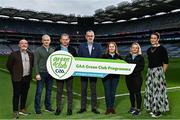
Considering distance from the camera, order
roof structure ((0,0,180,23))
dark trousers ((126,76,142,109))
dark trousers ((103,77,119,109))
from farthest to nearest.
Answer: roof structure ((0,0,180,23)) < dark trousers ((103,77,119,109)) < dark trousers ((126,76,142,109))

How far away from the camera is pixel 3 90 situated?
46.9 feet

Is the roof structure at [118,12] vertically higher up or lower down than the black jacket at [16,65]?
higher up

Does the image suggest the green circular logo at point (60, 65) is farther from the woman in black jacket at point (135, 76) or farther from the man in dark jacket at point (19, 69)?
the woman in black jacket at point (135, 76)

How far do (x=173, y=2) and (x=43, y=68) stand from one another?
58263 mm

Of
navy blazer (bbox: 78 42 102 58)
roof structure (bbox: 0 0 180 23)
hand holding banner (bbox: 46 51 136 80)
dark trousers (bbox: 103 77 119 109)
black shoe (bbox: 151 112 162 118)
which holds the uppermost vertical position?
roof structure (bbox: 0 0 180 23)

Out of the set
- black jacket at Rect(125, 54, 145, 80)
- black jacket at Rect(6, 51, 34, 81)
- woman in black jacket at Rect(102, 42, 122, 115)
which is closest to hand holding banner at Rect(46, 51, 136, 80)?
black jacket at Rect(125, 54, 145, 80)

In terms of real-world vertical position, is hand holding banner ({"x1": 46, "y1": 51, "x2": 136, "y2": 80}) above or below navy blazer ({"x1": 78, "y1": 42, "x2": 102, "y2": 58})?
below

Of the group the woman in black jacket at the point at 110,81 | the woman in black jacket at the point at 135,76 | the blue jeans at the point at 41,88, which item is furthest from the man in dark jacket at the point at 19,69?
the woman in black jacket at the point at 135,76

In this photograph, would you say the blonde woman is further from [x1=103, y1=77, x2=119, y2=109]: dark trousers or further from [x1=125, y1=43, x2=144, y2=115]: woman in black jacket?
[x1=103, y1=77, x2=119, y2=109]: dark trousers

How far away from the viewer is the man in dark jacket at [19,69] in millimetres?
8961

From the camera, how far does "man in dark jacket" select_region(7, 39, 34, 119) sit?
29.4 feet

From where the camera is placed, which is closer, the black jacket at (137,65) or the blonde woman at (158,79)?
the blonde woman at (158,79)

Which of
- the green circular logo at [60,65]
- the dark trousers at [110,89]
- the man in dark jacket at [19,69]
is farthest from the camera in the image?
the dark trousers at [110,89]

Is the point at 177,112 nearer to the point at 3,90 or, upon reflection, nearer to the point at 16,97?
the point at 16,97
